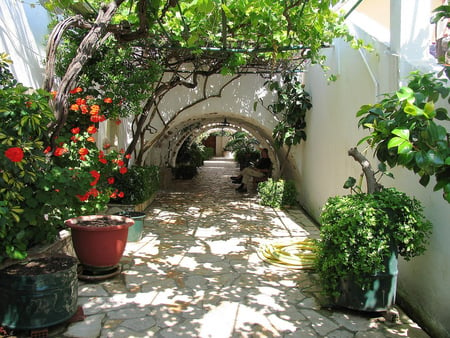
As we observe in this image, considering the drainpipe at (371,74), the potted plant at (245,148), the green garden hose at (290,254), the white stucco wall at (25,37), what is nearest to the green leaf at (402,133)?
the drainpipe at (371,74)

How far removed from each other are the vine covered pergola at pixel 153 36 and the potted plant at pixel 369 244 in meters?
2.17

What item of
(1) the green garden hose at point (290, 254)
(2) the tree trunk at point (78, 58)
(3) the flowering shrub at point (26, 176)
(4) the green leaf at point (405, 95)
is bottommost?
(1) the green garden hose at point (290, 254)

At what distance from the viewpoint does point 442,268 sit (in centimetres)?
319

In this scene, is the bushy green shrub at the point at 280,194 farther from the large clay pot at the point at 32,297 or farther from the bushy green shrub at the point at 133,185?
the large clay pot at the point at 32,297

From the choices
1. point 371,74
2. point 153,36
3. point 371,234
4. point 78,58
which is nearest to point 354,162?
point 371,74

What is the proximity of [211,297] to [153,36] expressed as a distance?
4.08 m

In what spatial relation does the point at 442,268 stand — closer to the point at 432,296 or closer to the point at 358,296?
the point at 432,296

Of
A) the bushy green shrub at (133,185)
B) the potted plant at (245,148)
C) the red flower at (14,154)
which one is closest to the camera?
the red flower at (14,154)

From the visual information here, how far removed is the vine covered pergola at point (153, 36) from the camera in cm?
363

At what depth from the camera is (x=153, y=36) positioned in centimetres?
592

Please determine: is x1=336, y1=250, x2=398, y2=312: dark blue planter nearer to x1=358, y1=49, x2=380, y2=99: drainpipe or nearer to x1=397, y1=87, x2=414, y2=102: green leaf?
x1=397, y1=87, x2=414, y2=102: green leaf

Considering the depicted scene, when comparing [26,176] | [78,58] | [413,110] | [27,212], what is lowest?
[27,212]

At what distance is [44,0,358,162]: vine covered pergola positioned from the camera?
3.63 metres

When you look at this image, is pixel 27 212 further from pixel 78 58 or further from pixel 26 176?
pixel 78 58
